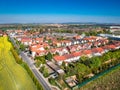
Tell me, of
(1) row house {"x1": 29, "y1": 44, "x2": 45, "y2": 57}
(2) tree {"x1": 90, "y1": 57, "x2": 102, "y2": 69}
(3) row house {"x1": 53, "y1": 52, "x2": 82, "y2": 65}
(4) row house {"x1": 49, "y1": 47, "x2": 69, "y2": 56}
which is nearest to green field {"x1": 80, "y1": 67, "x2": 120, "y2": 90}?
(2) tree {"x1": 90, "y1": 57, "x2": 102, "y2": 69}

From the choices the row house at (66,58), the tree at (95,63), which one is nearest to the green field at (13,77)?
the row house at (66,58)

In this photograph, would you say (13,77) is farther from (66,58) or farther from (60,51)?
(60,51)

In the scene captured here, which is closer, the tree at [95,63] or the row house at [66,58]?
the tree at [95,63]

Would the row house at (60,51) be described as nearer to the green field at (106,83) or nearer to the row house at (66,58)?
the row house at (66,58)

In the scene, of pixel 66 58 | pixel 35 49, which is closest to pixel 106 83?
pixel 66 58

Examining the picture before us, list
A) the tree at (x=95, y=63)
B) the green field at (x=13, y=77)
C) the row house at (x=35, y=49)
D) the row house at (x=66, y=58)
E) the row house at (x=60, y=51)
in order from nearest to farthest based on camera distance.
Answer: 1. the green field at (x=13, y=77)
2. the tree at (x=95, y=63)
3. the row house at (x=66, y=58)
4. the row house at (x=60, y=51)
5. the row house at (x=35, y=49)

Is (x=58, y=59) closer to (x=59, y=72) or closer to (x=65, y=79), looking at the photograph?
(x=59, y=72)

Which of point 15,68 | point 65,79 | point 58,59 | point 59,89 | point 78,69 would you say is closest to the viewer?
point 59,89

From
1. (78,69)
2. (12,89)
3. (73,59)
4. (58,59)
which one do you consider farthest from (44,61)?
(12,89)

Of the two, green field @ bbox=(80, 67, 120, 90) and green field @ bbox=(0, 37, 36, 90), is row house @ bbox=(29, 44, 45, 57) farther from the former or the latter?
green field @ bbox=(80, 67, 120, 90)
